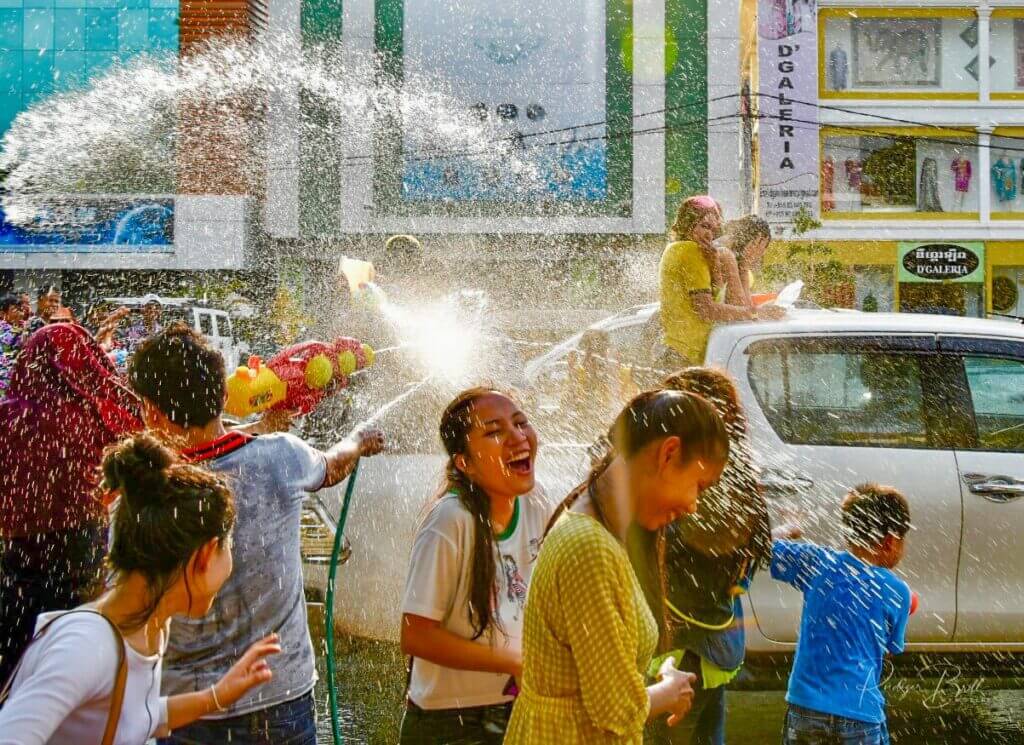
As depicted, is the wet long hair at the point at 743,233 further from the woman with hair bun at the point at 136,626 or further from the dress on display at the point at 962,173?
the dress on display at the point at 962,173

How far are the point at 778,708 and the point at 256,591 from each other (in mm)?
3364

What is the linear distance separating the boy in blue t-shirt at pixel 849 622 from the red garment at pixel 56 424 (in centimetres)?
240

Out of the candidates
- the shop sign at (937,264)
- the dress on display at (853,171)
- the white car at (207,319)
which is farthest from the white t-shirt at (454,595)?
the dress on display at (853,171)

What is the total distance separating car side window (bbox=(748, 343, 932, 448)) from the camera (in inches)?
191

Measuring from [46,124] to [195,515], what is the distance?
32.7 metres

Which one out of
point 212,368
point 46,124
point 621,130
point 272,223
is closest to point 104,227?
point 272,223

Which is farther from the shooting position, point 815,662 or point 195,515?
point 815,662

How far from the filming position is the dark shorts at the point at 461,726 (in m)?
2.79

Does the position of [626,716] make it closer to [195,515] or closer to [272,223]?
[195,515]

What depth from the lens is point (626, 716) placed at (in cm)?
208

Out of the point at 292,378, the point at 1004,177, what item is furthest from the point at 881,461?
the point at 1004,177

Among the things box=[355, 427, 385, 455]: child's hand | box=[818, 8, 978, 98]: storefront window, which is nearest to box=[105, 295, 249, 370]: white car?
box=[355, 427, 385, 455]: child's hand

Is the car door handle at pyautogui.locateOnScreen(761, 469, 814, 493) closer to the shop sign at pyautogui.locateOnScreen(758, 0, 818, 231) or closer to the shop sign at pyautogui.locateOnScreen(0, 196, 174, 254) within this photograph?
the shop sign at pyautogui.locateOnScreen(758, 0, 818, 231)

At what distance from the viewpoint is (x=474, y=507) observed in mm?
2822
